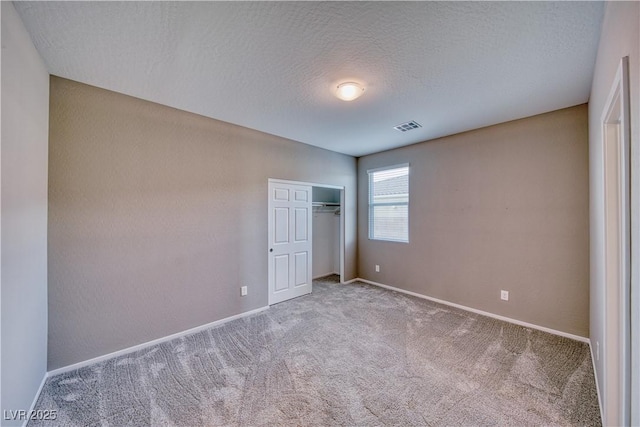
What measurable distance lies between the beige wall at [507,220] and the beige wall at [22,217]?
14.2 ft

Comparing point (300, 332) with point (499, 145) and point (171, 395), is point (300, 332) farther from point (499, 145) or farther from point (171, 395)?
point (499, 145)

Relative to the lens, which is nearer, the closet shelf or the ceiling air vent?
the ceiling air vent

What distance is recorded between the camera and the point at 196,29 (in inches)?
65.8

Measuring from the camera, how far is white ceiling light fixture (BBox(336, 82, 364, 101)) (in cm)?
230

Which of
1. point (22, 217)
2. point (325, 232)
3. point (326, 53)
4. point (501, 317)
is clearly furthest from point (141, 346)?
point (501, 317)

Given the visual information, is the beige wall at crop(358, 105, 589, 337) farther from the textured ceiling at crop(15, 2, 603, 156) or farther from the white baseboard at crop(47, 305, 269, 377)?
the white baseboard at crop(47, 305, 269, 377)

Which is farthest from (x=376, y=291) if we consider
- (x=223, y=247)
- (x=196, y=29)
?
(x=196, y=29)

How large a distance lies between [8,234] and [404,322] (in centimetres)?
360

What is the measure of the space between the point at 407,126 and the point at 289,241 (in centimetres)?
245

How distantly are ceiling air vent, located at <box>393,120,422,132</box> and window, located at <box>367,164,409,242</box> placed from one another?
94 centimetres

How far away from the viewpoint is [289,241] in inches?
164

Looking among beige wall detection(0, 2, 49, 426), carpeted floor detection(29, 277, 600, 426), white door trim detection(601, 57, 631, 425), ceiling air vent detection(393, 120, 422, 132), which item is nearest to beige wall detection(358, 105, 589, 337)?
carpeted floor detection(29, 277, 600, 426)

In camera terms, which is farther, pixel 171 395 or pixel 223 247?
pixel 223 247

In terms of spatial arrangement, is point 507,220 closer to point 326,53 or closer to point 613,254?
point 613,254
